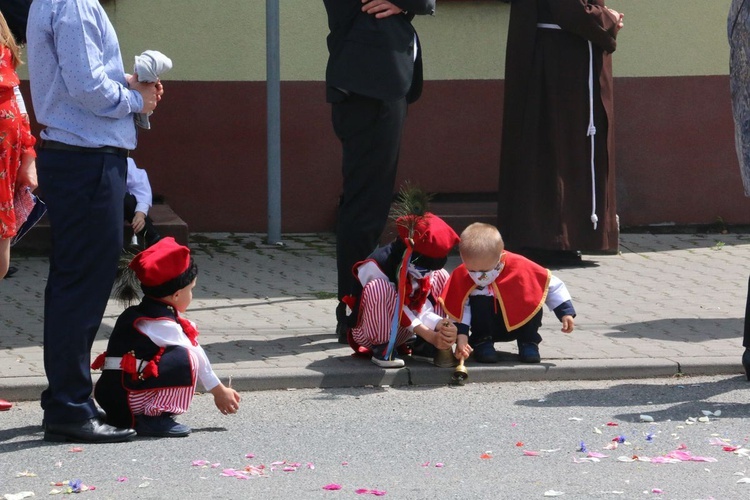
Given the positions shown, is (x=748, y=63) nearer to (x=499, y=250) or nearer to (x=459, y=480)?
(x=499, y=250)

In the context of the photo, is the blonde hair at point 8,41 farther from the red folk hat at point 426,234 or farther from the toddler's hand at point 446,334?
the toddler's hand at point 446,334

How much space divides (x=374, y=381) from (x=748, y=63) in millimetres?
2218

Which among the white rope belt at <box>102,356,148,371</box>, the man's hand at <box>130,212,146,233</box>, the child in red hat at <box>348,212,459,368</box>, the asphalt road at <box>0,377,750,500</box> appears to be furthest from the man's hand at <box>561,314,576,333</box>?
the man's hand at <box>130,212,146,233</box>

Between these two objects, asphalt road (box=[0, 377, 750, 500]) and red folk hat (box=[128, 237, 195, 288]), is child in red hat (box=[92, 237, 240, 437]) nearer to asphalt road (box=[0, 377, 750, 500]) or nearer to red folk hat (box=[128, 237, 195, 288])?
red folk hat (box=[128, 237, 195, 288])

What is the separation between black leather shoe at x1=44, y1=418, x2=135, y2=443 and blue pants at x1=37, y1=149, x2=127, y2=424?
A: 3cm

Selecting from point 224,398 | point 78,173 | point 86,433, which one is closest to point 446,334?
point 224,398

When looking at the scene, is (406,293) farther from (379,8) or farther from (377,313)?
(379,8)

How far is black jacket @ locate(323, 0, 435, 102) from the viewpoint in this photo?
22.0 feet

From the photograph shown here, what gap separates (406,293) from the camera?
6375 millimetres

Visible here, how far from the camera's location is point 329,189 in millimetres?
10648

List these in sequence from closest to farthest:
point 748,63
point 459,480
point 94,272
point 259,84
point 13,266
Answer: point 459,480
point 94,272
point 748,63
point 13,266
point 259,84

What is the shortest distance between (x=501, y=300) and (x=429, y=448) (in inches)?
56.7

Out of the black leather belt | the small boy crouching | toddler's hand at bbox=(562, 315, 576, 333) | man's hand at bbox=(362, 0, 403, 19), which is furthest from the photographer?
man's hand at bbox=(362, 0, 403, 19)

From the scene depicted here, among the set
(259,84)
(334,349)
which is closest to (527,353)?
(334,349)
